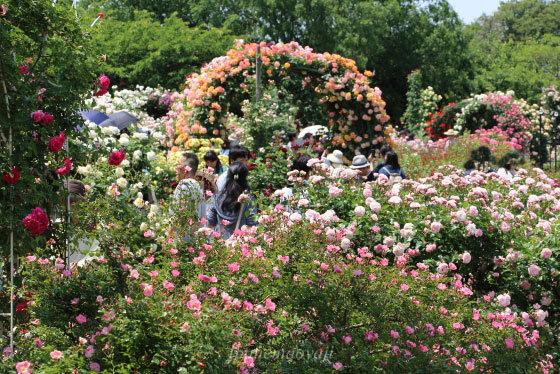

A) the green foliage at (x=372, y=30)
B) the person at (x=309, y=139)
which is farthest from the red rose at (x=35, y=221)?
the green foliage at (x=372, y=30)

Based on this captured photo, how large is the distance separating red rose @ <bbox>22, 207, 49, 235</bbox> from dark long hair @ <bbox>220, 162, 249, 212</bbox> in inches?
89.8

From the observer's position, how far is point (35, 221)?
2.88 meters

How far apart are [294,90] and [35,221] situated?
928cm

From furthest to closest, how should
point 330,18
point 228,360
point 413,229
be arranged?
1. point 330,18
2. point 413,229
3. point 228,360

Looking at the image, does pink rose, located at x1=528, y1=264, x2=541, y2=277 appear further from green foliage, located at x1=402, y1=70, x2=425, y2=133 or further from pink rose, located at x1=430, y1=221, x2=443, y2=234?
green foliage, located at x1=402, y1=70, x2=425, y2=133

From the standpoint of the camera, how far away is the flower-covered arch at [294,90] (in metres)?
11.2

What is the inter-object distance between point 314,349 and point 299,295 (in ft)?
0.89

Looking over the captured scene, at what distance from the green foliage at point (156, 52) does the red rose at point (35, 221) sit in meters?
19.5

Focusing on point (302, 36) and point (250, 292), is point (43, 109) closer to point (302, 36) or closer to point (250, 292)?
point (250, 292)

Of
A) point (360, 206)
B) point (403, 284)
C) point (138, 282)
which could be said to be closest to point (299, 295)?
point (403, 284)

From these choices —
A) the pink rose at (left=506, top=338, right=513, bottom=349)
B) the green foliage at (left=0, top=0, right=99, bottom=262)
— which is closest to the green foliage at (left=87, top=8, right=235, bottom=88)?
the green foliage at (left=0, top=0, right=99, bottom=262)

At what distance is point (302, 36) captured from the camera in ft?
92.1

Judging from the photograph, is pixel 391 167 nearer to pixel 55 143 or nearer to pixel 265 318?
pixel 265 318

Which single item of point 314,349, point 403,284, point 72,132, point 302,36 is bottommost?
point 314,349
